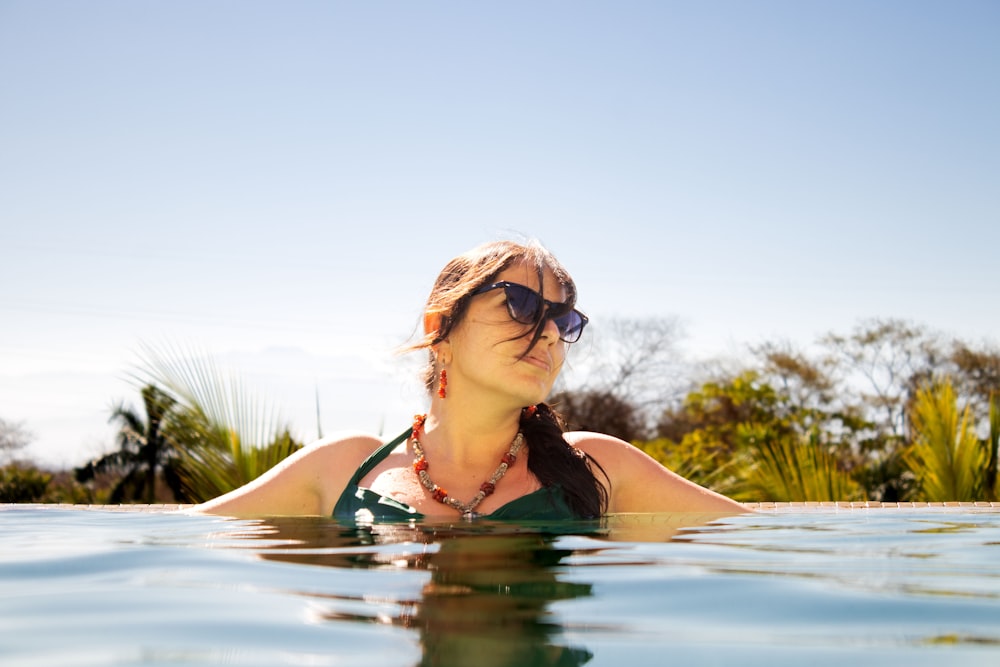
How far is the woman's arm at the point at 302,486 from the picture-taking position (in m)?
3.62

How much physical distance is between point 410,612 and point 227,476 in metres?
4.86

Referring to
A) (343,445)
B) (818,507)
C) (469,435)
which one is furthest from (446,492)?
(818,507)

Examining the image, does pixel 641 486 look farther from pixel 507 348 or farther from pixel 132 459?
pixel 132 459

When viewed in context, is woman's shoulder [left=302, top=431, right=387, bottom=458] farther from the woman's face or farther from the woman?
the woman's face

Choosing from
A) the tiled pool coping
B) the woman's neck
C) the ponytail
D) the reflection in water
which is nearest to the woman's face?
the woman's neck

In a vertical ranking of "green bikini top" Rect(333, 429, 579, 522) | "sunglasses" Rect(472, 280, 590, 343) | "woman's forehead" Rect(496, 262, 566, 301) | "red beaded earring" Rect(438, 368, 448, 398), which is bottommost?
"green bikini top" Rect(333, 429, 579, 522)

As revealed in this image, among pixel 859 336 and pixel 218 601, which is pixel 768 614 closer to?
pixel 218 601

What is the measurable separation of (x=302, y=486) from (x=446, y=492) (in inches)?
23.8

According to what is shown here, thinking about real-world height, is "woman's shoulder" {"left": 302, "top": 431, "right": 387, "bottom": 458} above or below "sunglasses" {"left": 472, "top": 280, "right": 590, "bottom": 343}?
below

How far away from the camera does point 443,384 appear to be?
141 inches

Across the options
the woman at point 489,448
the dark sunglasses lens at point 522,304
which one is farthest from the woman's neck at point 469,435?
the dark sunglasses lens at point 522,304

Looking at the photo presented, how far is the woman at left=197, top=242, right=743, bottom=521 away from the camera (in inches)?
129

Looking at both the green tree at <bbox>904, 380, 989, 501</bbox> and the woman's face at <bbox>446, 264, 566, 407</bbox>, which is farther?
the green tree at <bbox>904, 380, 989, 501</bbox>

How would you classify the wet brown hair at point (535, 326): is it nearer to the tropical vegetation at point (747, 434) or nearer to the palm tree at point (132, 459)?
the tropical vegetation at point (747, 434)
